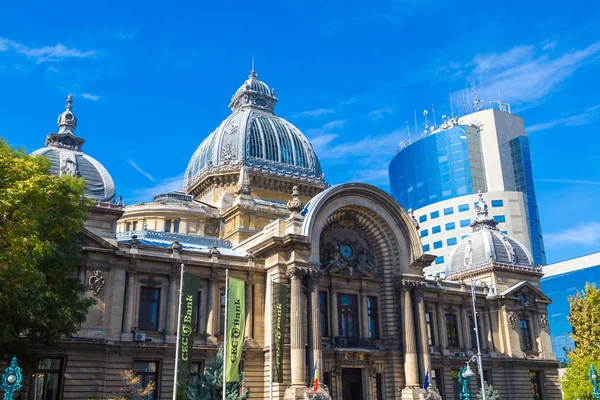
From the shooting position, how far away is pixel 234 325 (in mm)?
33844

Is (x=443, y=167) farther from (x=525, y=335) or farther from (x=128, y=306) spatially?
(x=128, y=306)

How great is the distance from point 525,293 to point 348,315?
24.2 metres

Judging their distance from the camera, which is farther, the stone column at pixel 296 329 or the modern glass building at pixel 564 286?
the modern glass building at pixel 564 286

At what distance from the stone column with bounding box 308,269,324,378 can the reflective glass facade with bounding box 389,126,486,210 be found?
269 ft

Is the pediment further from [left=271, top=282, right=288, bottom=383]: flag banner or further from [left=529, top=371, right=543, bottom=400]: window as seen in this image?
[left=271, top=282, right=288, bottom=383]: flag banner

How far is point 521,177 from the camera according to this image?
12200cm

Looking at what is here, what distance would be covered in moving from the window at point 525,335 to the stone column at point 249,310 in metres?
31.3

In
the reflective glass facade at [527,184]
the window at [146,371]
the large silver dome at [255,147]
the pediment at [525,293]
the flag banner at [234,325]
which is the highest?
the reflective glass facade at [527,184]

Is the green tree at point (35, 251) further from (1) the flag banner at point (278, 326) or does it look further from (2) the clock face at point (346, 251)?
(2) the clock face at point (346, 251)

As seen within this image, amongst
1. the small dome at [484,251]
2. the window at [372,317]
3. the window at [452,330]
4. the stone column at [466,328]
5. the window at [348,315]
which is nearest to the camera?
the window at [348,315]

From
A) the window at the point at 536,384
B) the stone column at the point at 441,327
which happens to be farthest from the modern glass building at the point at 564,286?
the stone column at the point at 441,327

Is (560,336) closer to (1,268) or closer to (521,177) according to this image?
(521,177)

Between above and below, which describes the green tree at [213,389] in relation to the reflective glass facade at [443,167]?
below

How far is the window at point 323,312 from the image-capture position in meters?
45.8
